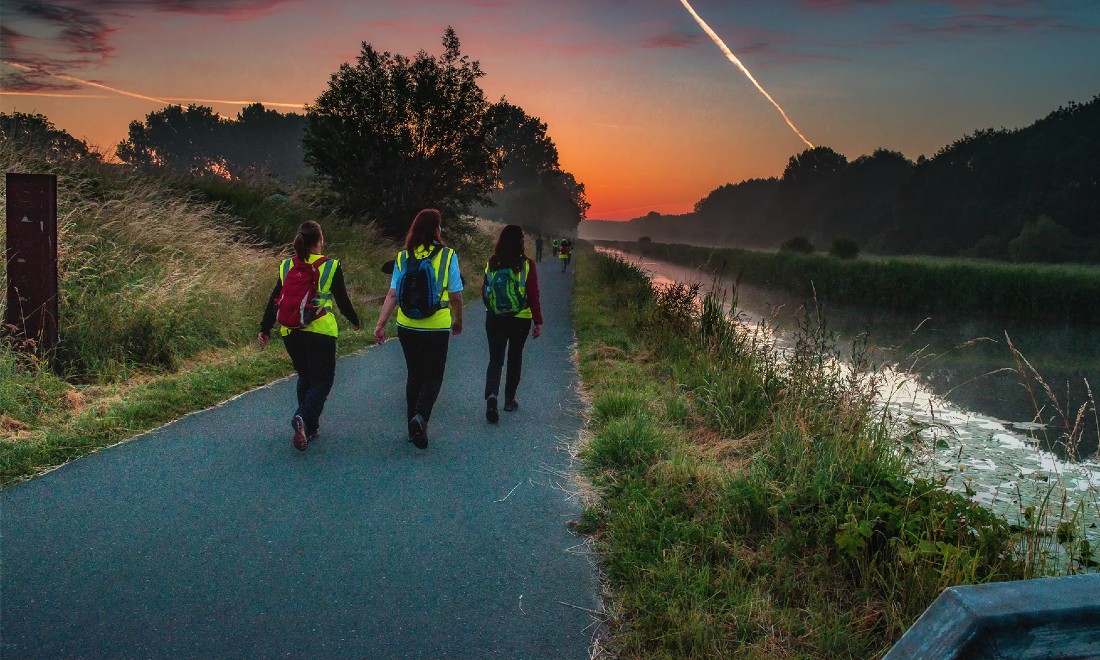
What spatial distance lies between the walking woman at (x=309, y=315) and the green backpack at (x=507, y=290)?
150cm

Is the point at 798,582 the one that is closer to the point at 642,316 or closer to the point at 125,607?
the point at 125,607

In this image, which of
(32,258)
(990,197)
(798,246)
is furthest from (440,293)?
(990,197)

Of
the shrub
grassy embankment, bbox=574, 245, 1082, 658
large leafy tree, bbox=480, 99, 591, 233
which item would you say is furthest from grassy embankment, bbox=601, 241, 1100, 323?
large leafy tree, bbox=480, 99, 591, 233

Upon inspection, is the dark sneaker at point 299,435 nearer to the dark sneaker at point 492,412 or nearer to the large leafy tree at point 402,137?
the dark sneaker at point 492,412

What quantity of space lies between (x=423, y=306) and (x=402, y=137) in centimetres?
2154

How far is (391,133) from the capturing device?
2592 cm

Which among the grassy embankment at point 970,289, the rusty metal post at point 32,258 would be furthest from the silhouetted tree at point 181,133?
the rusty metal post at point 32,258

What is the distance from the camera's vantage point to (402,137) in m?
26.0

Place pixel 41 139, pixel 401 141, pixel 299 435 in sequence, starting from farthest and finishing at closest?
pixel 401 141
pixel 41 139
pixel 299 435

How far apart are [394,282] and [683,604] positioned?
3746 mm

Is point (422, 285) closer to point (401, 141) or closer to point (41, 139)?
point (41, 139)

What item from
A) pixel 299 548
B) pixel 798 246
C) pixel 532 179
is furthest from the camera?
pixel 532 179

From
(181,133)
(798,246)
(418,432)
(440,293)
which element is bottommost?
(418,432)

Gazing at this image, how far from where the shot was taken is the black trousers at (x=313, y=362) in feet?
19.7
